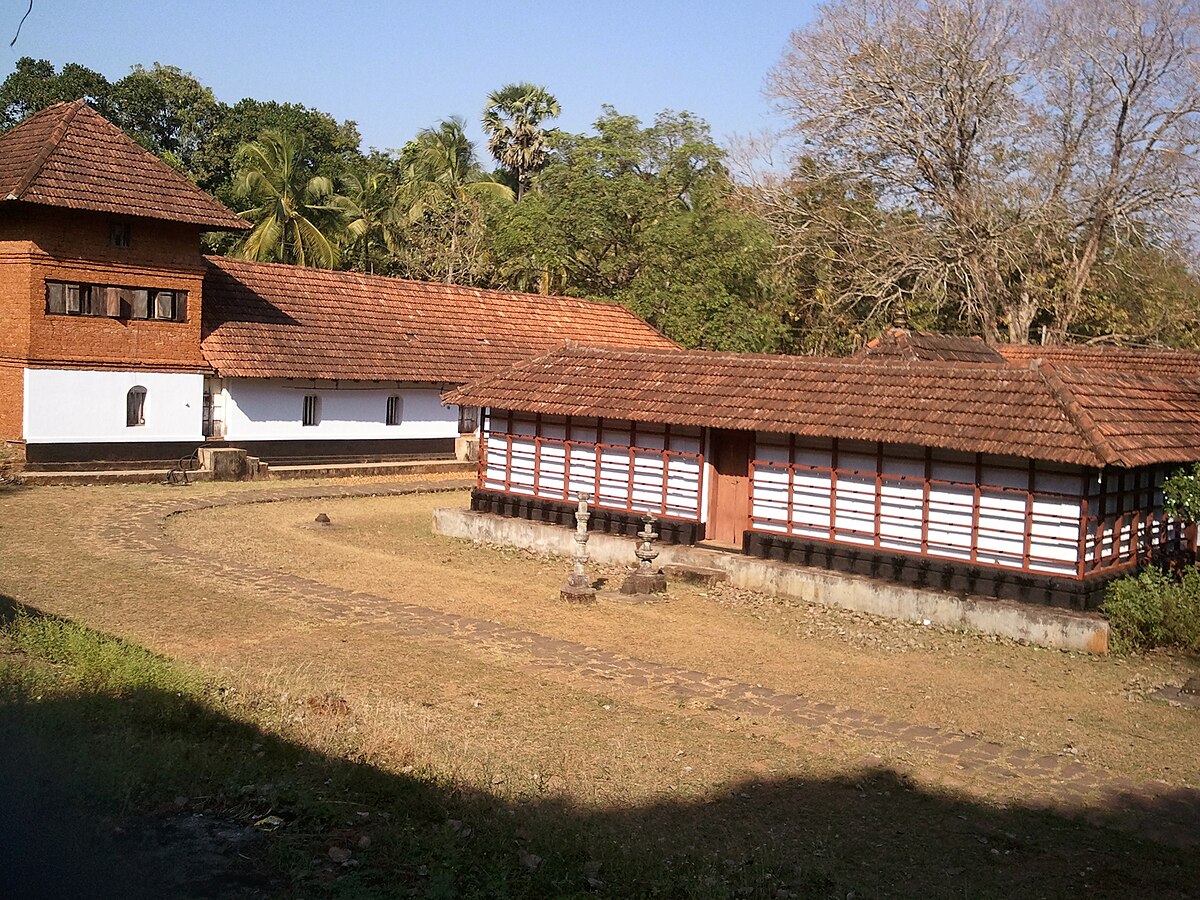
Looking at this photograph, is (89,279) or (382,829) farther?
(89,279)

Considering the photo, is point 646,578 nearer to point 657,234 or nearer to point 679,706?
point 679,706

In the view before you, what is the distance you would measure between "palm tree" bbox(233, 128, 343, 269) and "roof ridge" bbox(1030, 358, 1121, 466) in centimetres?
2888

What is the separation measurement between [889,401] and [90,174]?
17.8m

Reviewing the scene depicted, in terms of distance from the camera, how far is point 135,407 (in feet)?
86.4

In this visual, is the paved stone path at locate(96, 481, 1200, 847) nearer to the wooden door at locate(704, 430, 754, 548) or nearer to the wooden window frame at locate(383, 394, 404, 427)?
the wooden door at locate(704, 430, 754, 548)

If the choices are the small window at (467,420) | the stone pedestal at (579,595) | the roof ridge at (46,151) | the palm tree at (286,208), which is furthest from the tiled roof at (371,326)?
the stone pedestal at (579,595)

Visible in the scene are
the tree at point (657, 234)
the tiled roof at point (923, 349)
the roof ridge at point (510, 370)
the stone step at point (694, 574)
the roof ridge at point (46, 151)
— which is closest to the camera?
the stone step at point (694, 574)

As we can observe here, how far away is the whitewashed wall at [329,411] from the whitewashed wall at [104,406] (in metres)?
1.07

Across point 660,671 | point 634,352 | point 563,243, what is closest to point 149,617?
point 660,671

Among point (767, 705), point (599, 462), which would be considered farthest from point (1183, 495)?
point (599, 462)

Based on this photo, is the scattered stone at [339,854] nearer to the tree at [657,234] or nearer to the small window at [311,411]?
the small window at [311,411]

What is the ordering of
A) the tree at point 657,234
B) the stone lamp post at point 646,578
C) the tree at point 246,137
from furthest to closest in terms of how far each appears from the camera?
1. the tree at point 246,137
2. the tree at point 657,234
3. the stone lamp post at point 646,578

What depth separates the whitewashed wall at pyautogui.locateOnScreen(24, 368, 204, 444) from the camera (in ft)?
80.7

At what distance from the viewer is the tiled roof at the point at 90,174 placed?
79.7 ft
